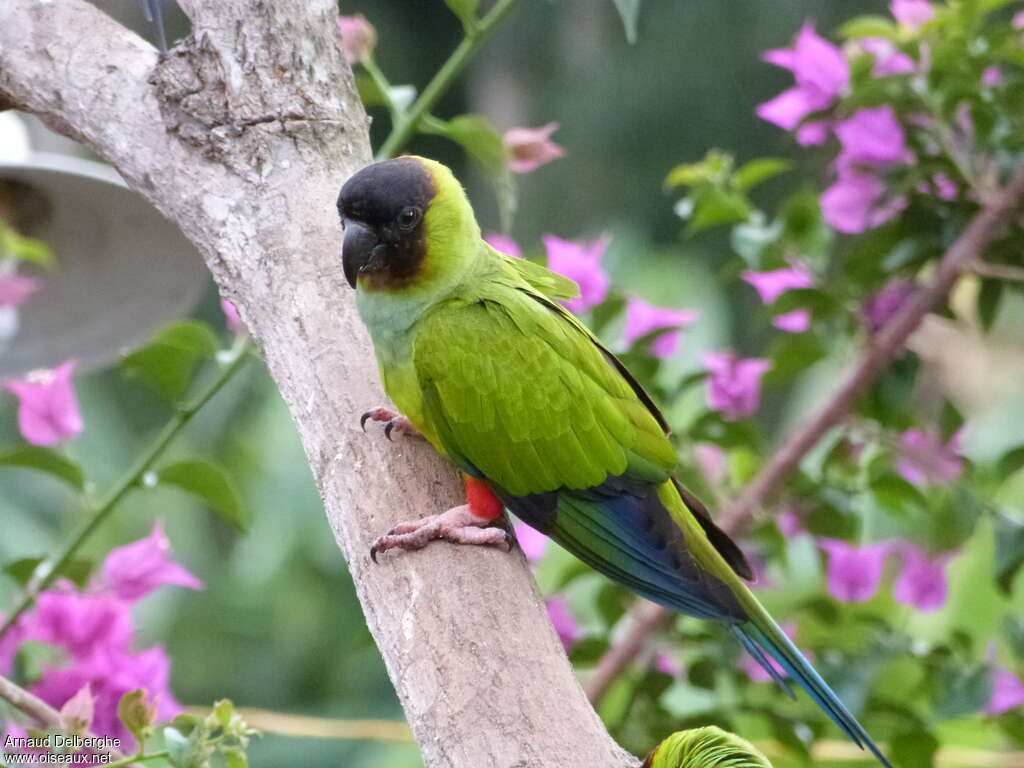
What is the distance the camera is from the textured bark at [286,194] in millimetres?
958

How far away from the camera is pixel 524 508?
112 centimetres

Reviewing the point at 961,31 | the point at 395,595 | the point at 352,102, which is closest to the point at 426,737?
the point at 395,595

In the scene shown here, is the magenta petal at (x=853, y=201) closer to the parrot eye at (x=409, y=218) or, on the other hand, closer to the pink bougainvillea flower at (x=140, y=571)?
the parrot eye at (x=409, y=218)

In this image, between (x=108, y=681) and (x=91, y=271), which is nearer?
(x=108, y=681)

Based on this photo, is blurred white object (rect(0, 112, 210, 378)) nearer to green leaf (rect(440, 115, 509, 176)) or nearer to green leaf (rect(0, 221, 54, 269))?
green leaf (rect(0, 221, 54, 269))

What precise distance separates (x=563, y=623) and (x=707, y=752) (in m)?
0.78

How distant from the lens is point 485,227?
573 centimetres

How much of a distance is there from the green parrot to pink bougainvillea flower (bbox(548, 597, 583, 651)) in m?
0.38

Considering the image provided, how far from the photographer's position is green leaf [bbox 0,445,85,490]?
121cm

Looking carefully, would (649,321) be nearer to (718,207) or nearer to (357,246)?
(718,207)

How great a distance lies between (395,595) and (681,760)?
0.29 meters

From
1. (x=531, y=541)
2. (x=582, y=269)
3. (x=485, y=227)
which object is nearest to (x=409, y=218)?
A: (x=582, y=269)

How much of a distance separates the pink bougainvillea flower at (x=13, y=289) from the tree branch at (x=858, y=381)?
32.5 inches

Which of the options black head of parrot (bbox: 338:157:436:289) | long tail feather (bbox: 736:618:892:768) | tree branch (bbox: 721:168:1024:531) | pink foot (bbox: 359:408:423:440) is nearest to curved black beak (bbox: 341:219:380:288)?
black head of parrot (bbox: 338:157:436:289)
